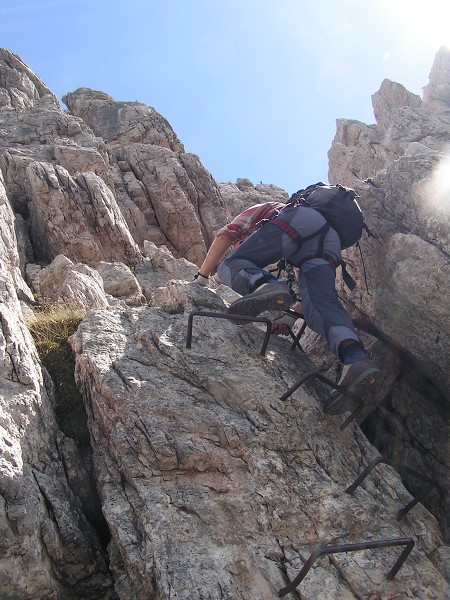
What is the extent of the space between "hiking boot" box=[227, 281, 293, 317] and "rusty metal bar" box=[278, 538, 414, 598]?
3332mm

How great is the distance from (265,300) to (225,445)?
213cm

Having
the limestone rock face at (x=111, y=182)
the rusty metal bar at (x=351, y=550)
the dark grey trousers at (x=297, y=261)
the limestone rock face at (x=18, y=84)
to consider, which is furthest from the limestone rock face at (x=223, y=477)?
the limestone rock face at (x=18, y=84)

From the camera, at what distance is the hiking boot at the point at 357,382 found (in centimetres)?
699

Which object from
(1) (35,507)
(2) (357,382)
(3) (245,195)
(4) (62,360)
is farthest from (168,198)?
(1) (35,507)

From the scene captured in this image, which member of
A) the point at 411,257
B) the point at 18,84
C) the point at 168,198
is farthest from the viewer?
the point at 18,84

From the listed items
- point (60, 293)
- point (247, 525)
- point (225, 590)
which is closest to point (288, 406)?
point (247, 525)

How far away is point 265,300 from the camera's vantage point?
7.60m

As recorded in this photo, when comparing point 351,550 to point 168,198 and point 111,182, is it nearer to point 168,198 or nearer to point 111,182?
point 111,182

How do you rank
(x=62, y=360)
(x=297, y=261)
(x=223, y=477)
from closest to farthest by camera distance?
1. (x=223, y=477)
2. (x=62, y=360)
3. (x=297, y=261)

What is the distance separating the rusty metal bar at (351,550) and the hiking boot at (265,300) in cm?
333

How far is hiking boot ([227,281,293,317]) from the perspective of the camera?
756 cm

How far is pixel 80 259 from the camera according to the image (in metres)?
18.0

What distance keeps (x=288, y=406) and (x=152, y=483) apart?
6.81 ft

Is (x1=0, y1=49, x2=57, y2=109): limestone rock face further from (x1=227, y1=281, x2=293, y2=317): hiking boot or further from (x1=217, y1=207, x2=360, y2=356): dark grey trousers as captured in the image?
(x1=227, y1=281, x2=293, y2=317): hiking boot
